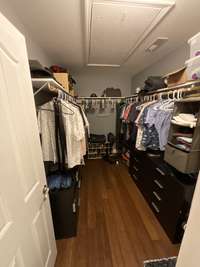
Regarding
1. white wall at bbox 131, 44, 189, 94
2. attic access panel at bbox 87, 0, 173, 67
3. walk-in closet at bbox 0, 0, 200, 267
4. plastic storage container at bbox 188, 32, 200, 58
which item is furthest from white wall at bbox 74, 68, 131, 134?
plastic storage container at bbox 188, 32, 200, 58

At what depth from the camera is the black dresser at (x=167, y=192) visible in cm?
145

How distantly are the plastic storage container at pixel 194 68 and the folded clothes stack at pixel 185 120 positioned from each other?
16.0 inches

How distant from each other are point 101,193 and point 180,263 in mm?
1770

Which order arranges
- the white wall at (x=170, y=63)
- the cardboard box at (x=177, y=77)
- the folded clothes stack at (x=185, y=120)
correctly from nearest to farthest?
the folded clothes stack at (x=185, y=120) < the cardboard box at (x=177, y=77) < the white wall at (x=170, y=63)

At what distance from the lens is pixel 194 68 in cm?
148

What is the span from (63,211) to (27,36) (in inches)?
86.0

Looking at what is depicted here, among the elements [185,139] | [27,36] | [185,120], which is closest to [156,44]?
[185,120]

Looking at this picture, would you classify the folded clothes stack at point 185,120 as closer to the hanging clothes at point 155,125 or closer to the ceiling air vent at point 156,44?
the hanging clothes at point 155,125

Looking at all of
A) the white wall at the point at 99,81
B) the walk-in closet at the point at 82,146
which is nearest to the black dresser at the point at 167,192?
the walk-in closet at the point at 82,146

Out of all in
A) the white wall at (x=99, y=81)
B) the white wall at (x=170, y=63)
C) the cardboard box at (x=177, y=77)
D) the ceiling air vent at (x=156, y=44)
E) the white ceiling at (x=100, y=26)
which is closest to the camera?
the white ceiling at (x=100, y=26)

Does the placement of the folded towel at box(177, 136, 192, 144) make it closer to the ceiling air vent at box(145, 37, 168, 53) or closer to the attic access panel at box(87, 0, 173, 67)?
the attic access panel at box(87, 0, 173, 67)

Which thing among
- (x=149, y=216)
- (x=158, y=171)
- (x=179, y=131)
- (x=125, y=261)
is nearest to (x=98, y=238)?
(x=125, y=261)

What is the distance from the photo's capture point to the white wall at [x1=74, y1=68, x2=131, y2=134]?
4246 mm

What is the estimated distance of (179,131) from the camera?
169 centimetres
